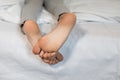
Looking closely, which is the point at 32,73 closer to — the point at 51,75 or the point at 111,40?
the point at 51,75

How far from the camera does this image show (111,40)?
0.88 m

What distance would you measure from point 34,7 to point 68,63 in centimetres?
33

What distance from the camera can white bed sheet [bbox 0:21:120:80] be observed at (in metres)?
0.86

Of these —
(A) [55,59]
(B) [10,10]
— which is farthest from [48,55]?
(B) [10,10]

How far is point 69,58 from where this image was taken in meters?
0.87

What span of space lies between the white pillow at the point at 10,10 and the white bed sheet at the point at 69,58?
0.07 metres

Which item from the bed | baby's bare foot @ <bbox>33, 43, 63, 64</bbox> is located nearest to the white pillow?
the bed

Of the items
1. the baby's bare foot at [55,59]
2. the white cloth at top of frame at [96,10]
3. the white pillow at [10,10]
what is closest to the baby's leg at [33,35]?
the baby's bare foot at [55,59]

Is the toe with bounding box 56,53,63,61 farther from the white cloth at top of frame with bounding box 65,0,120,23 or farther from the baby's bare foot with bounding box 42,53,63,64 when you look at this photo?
the white cloth at top of frame with bounding box 65,0,120,23

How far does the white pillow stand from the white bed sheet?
0.07 metres

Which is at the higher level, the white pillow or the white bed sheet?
the white pillow

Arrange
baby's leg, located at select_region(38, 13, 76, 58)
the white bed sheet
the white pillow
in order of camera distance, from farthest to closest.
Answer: the white pillow → the white bed sheet → baby's leg, located at select_region(38, 13, 76, 58)

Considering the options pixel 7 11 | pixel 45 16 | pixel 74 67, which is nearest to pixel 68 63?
pixel 74 67

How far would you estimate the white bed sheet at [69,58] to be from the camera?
86 centimetres
